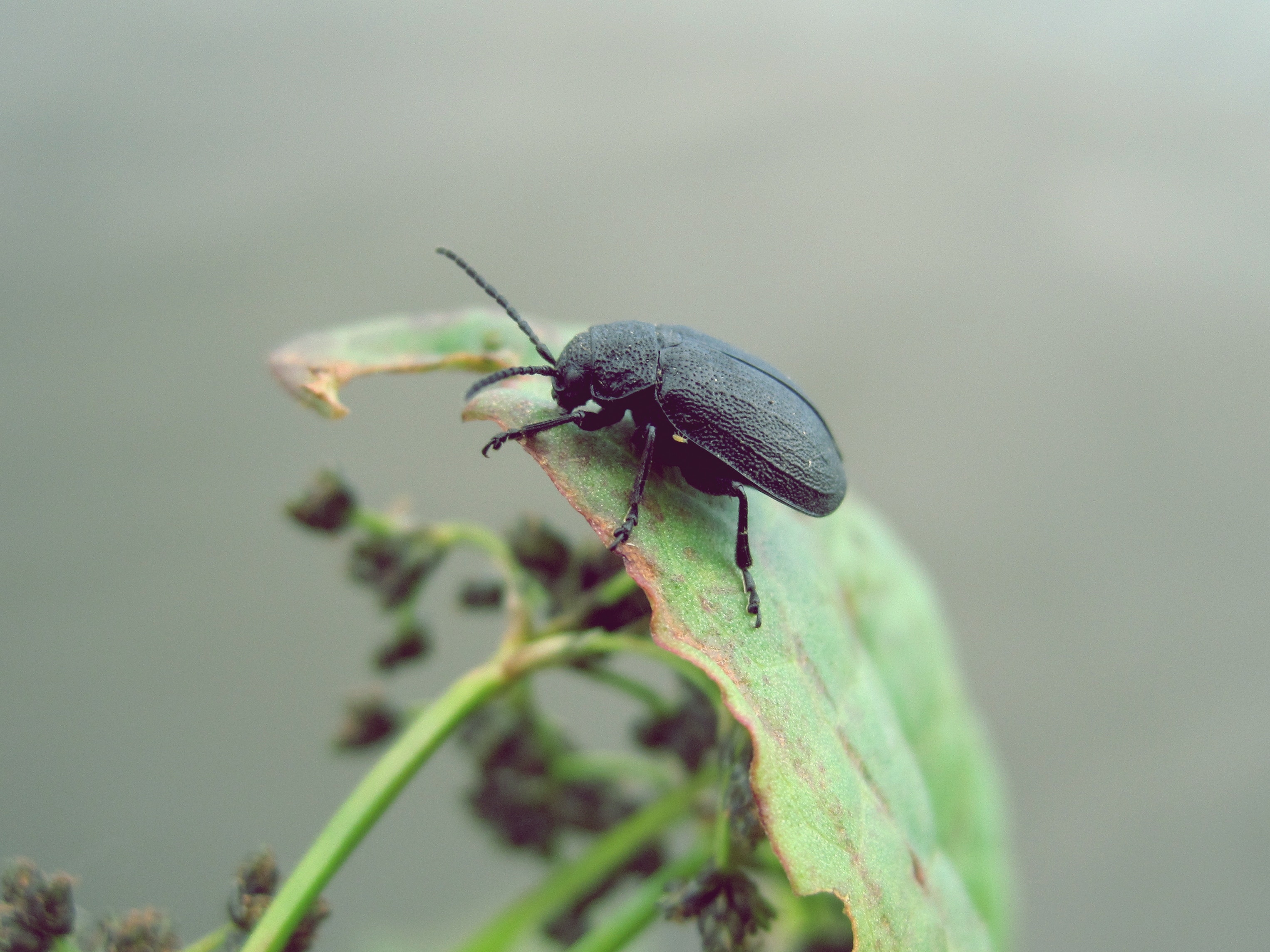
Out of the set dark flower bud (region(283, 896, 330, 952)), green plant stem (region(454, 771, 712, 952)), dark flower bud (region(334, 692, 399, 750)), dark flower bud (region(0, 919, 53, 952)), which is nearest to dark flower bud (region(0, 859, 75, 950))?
dark flower bud (region(0, 919, 53, 952))

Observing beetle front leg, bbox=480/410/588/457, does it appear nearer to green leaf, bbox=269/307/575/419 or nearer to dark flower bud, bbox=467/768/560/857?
green leaf, bbox=269/307/575/419

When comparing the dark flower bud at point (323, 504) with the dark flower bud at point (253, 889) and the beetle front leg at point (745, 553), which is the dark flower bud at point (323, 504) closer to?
the dark flower bud at point (253, 889)

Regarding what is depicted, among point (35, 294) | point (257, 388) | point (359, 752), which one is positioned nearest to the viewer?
point (359, 752)

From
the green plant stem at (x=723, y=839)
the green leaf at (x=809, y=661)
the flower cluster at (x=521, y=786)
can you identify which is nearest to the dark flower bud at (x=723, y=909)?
the green plant stem at (x=723, y=839)

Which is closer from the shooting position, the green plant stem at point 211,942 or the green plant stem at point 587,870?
the green plant stem at point 211,942

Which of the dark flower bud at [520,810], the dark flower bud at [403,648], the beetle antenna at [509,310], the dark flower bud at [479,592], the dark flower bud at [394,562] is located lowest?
the dark flower bud at [520,810]

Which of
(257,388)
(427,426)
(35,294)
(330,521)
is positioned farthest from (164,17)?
(330,521)

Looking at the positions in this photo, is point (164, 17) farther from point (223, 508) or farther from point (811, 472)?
point (811, 472)

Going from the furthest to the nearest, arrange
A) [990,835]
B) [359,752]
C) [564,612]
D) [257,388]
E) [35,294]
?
[257,388], [35,294], [359,752], [990,835], [564,612]
